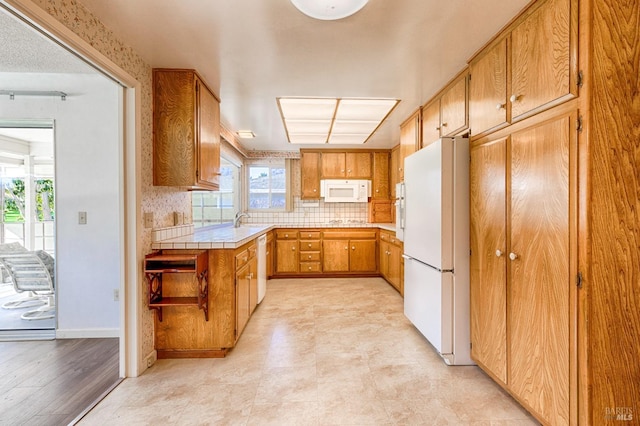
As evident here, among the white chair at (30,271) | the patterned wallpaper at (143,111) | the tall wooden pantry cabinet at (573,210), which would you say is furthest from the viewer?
the white chair at (30,271)

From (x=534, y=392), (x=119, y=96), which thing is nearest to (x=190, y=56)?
(x=119, y=96)

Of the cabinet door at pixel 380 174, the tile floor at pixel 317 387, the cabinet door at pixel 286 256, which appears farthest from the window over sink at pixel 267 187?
the tile floor at pixel 317 387

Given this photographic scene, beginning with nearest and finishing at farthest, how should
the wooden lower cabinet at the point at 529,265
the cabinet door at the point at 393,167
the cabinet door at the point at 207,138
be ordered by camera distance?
the wooden lower cabinet at the point at 529,265 → the cabinet door at the point at 207,138 → the cabinet door at the point at 393,167

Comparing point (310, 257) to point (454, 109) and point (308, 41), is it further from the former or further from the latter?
point (308, 41)

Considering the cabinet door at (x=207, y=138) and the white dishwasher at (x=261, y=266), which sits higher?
the cabinet door at (x=207, y=138)

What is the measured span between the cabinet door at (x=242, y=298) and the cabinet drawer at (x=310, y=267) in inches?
77.2

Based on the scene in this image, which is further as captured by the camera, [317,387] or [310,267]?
[310,267]

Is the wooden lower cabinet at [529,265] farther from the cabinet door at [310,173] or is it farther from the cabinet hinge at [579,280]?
the cabinet door at [310,173]

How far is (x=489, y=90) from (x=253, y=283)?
2.66 m

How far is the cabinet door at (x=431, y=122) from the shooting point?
258cm

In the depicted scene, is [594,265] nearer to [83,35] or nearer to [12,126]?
[83,35]

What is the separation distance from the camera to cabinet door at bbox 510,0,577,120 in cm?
123

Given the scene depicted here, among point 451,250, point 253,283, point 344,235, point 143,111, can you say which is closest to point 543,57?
point 451,250

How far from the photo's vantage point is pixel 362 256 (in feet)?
15.5
